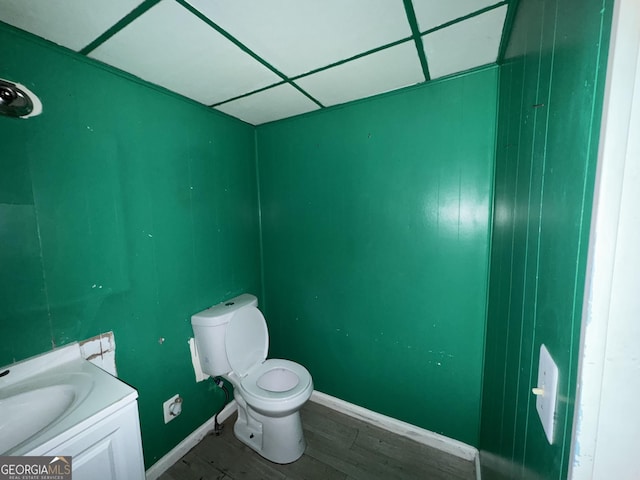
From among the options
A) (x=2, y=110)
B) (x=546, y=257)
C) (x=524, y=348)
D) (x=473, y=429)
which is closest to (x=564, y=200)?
(x=546, y=257)

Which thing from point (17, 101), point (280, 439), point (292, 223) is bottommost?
point (280, 439)

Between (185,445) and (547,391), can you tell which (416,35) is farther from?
(185,445)

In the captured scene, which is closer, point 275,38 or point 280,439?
point 275,38

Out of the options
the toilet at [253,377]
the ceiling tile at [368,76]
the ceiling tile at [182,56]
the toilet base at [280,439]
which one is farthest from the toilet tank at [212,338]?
the ceiling tile at [368,76]

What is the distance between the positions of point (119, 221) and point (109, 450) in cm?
94

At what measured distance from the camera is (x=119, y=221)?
4.00 ft

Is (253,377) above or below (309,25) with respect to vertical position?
below

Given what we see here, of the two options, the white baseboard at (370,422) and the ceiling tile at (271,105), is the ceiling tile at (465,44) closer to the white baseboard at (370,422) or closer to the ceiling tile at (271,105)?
the ceiling tile at (271,105)

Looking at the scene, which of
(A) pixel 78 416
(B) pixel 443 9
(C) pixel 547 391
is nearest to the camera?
(C) pixel 547 391

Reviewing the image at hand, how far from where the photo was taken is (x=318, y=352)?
1876mm

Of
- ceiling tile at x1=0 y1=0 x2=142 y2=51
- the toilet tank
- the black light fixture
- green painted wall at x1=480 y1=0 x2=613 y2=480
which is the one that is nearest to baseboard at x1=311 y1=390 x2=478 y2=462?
green painted wall at x1=480 y1=0 x2=613 y2=480

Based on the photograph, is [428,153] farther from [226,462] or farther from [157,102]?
[226,462]

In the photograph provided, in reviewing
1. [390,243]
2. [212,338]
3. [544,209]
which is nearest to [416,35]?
[544,209]

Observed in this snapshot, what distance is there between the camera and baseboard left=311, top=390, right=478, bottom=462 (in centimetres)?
147
